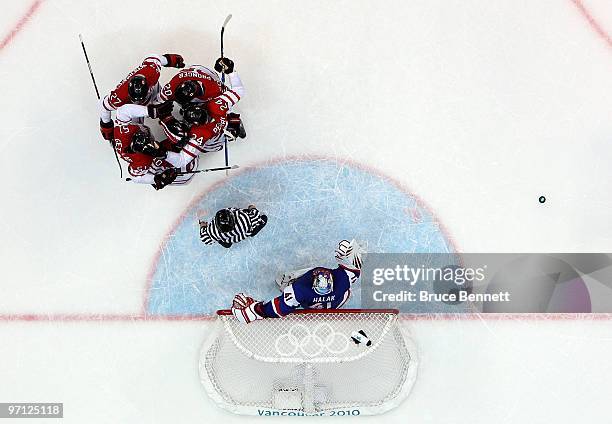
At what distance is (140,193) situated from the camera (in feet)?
14.0

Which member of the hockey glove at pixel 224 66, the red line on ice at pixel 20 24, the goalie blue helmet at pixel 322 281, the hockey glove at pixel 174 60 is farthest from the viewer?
the red line on ice at pixel 20 24

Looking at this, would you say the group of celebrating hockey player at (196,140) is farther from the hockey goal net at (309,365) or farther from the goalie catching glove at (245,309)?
the hockey goal net at (309,365)

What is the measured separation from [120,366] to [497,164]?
2.77m

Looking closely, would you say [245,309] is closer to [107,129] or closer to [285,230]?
[285,230]

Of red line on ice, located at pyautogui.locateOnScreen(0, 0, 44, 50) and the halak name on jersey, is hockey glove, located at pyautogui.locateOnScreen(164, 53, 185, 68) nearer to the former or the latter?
red line on ice, located at pyautogui.locateOnScreen(0, 0, 44, 50)

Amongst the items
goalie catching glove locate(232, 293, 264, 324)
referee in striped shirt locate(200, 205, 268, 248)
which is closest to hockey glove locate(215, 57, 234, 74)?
referee in striped shirt locate(200, 205, 268, 248)

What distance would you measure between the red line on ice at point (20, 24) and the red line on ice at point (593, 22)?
353 cm

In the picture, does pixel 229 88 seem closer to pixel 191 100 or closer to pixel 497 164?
pixel 191 100

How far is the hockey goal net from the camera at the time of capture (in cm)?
400

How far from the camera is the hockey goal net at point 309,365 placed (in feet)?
13.1

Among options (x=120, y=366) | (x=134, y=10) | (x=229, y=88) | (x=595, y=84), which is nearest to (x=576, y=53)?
(x=595, y=84)

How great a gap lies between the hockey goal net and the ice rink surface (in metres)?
0.19

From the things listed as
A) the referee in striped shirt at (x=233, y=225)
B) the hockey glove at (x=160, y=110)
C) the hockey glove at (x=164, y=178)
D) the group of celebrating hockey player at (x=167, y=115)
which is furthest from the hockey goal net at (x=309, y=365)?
the hockey glove at (x=160, y=110)

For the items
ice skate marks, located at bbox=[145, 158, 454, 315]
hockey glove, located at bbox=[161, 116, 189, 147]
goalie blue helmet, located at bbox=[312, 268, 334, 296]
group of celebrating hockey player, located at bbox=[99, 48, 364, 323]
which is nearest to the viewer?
goalie blue helmet, located at bbox=[312, 268, 334, 296]
